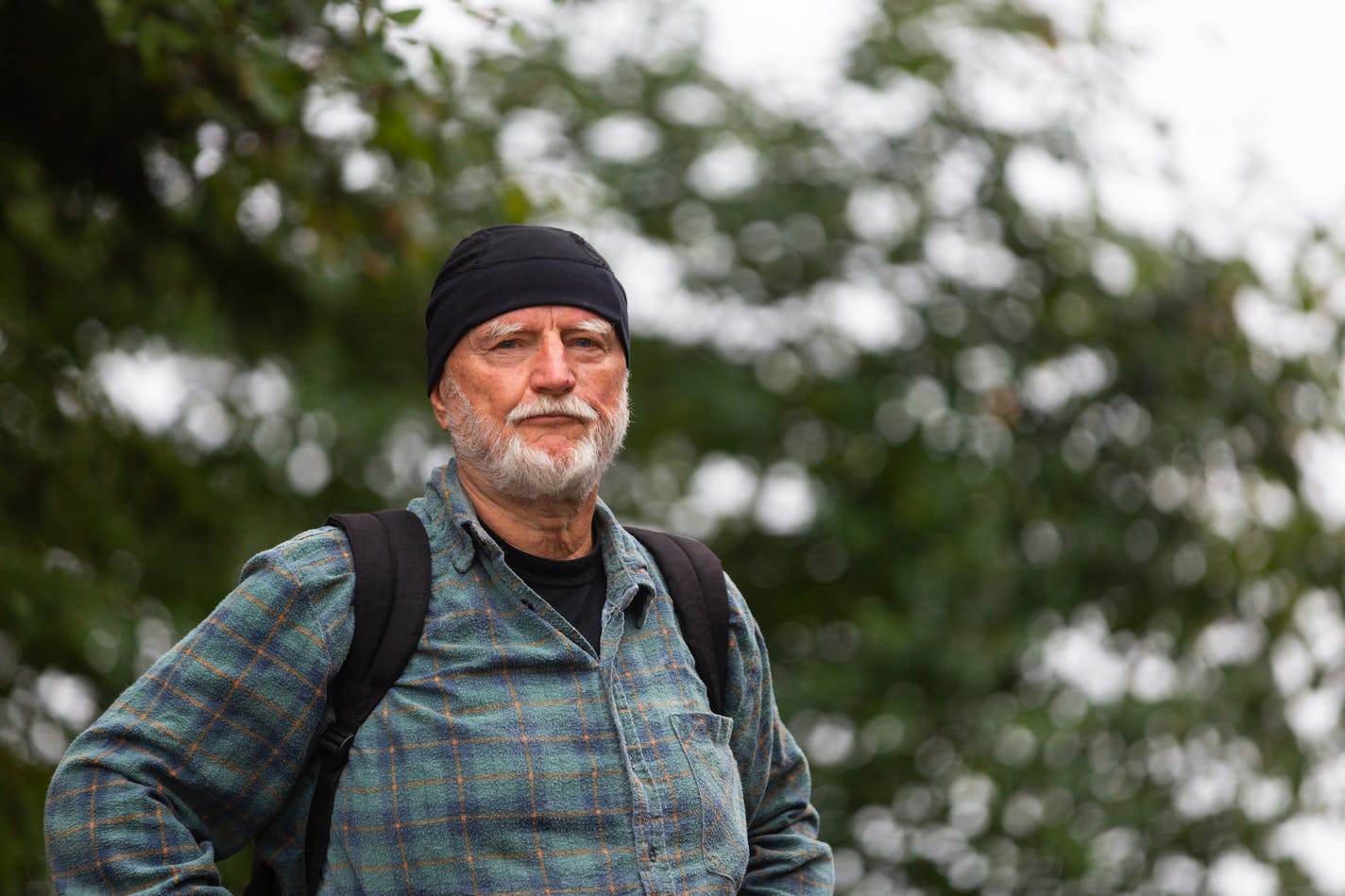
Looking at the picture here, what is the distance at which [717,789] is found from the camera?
2.04 meters

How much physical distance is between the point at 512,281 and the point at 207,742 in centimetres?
67

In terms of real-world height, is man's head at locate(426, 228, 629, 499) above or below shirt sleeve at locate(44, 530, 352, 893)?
above

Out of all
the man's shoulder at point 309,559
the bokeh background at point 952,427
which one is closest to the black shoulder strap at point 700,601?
the man's shoulder at point 309,559

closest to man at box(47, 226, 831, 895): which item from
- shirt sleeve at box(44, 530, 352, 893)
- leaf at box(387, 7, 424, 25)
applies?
shirt sleeve at box(44, 530, 352, 893)

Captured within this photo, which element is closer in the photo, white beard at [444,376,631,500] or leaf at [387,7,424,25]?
white beard at [444,376,631,500]

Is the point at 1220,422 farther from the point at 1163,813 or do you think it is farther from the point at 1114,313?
the point at 1163,813

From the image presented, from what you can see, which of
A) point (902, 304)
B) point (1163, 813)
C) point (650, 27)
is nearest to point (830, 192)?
point (902, 304)

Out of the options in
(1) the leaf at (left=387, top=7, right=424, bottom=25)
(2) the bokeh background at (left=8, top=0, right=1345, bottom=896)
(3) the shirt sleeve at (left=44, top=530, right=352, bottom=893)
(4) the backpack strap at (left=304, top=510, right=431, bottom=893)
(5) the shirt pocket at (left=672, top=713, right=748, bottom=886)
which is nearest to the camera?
(3) the shirt sleeve at (left=44, top=530, right=352, bottom=893)

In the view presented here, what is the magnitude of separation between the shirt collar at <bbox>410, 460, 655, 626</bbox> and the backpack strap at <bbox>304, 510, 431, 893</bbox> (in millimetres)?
89

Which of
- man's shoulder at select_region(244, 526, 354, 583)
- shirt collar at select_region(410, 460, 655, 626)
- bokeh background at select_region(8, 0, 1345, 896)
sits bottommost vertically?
bokeh background at select_region(8, 0, 1345, 896)

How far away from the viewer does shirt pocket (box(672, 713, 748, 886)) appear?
6.61 feet

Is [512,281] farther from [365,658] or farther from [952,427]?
[952,427]

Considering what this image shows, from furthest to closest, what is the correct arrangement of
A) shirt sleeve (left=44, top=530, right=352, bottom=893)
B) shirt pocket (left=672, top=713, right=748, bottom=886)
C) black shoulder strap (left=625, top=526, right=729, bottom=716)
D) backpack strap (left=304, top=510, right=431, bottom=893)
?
black shoulder strap (left=625, top=526, right=729, bottom=716) < shirt pocket (left=672, top=713, right=748, bottom=886) < backpack strap (left=304, top=510, right=431, bottom=893) < shirt sleeve (left=44, top=530, right=352, bottom=893)

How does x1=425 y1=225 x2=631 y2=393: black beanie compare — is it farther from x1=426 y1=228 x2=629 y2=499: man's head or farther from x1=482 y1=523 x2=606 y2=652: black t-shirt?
x1=482 y1=523 x2=606 y2=652: black t-shirt
